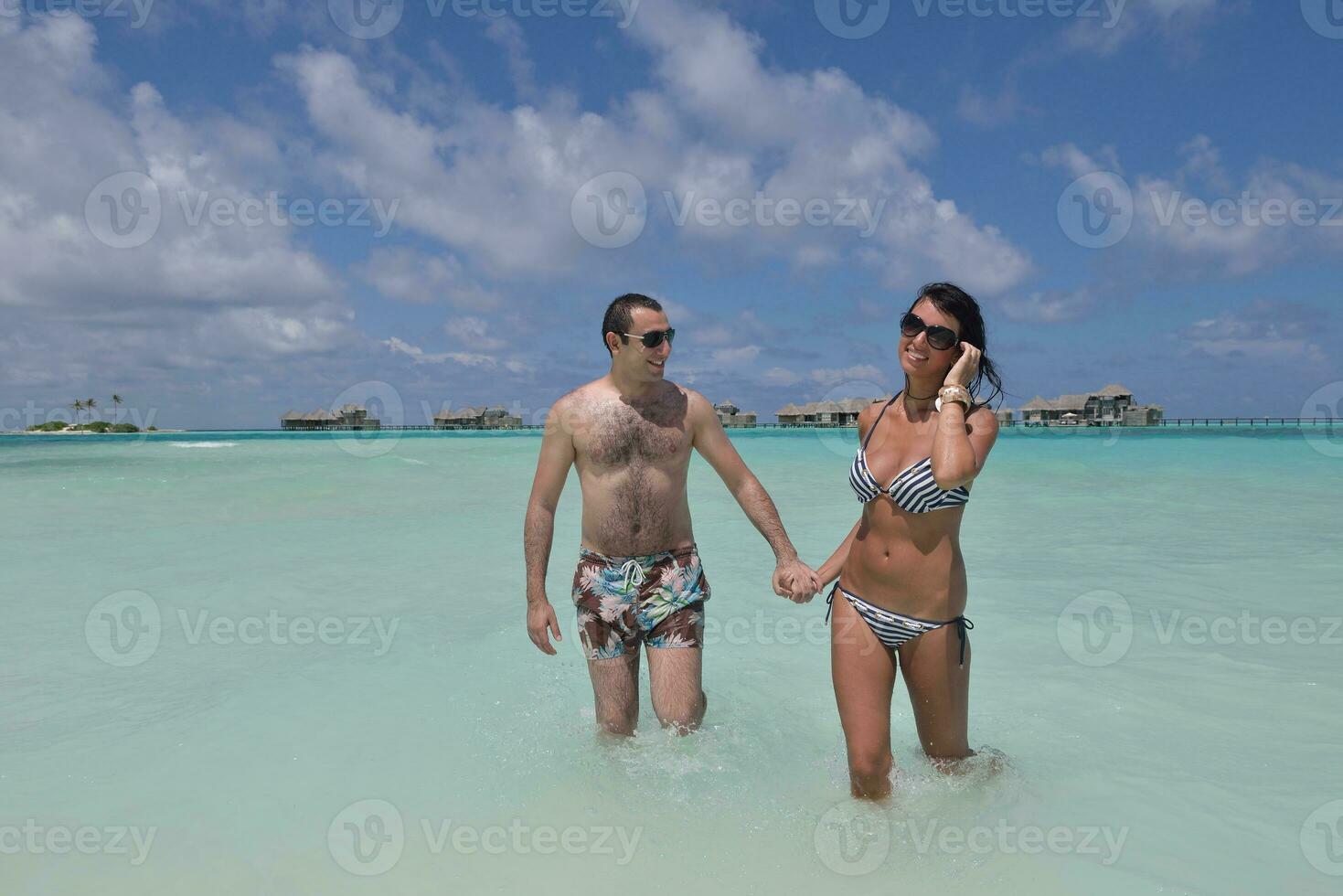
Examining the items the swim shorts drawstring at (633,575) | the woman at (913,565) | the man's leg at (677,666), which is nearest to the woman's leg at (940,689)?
the woman at (913,565)

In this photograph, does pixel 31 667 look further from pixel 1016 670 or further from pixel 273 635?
pixel 1016 670

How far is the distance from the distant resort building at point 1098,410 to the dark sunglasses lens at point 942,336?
85915mm

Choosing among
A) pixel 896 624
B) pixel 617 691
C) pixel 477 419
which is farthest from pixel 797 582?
pixel 477 419

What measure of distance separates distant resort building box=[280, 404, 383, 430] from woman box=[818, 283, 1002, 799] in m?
108

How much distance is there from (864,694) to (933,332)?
55.3 inches

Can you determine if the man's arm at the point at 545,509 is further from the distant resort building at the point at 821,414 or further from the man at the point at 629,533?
the distant resort building at the point at 821,414

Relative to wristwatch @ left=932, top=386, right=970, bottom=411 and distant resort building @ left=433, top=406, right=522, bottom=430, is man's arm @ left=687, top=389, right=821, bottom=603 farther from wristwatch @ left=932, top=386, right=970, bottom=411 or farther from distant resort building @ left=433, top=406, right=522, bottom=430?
distant resort building @ left=433, top=406, right=522, bottom=430

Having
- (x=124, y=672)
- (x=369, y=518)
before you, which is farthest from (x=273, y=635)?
(x=369, y=518)

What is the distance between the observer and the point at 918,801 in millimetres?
3076

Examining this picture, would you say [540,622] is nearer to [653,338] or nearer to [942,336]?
[653,338]

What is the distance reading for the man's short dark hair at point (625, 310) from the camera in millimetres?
3408

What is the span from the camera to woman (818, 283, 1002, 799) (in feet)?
9.24

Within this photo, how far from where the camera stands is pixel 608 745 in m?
3.68

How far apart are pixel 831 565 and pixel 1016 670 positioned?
8.72 feet
